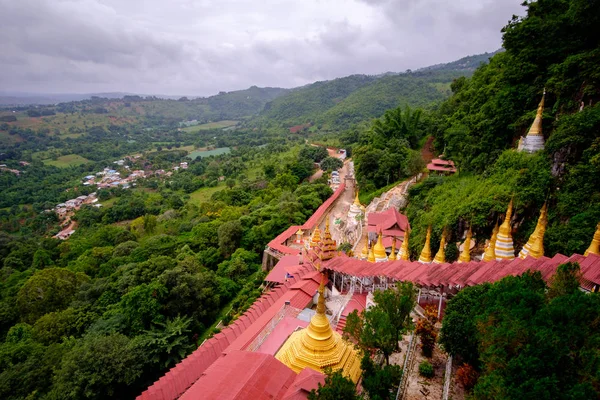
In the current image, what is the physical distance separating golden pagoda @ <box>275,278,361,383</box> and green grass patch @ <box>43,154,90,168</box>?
5062 inches

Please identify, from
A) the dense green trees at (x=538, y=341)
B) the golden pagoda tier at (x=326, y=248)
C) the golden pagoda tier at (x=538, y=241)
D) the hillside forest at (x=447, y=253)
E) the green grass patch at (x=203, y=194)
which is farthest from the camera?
the green grass patch at (x=203, y=194)

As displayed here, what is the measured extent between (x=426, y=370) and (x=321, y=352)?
3.40 metres

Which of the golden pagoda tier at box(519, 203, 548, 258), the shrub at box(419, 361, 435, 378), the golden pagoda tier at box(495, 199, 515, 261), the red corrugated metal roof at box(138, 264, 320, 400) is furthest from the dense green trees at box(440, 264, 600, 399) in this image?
the red corrugated metal roof at box(138, 264, 320, 400)

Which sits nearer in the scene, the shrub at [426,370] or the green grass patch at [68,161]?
the shrub at [426,370]

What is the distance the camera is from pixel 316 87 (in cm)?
19988

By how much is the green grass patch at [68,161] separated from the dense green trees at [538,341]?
134 m

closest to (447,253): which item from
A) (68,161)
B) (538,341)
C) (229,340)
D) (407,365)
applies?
(407,365)

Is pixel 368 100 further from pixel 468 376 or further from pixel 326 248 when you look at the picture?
pixel 468 376

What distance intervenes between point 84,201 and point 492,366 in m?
88.0

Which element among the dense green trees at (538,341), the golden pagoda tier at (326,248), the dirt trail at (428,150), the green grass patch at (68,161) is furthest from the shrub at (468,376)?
the green grass patch at (68,161)

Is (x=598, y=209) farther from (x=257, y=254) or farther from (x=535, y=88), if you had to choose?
(x=257, y=254)

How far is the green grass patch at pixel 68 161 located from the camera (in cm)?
11075

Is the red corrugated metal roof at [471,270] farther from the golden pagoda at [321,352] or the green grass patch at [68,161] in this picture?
the green grass patch at [68,161]

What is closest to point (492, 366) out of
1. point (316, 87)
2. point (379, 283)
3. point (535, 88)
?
point (379, 283)
